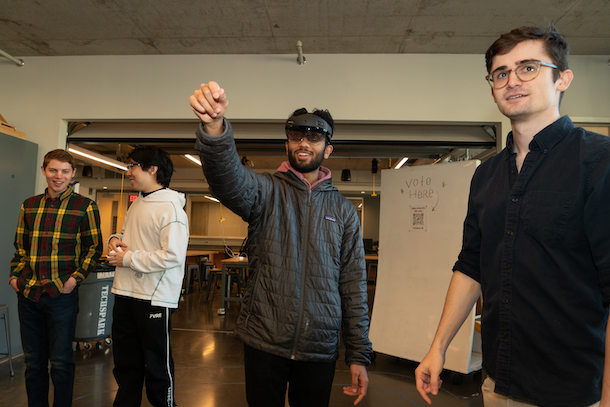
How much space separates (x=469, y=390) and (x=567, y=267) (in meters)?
3.14

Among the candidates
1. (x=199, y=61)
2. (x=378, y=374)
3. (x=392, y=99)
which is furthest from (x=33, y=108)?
(x=378, y=374)

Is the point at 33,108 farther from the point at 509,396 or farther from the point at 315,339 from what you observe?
the point at 509,396

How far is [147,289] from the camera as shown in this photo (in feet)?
7.20

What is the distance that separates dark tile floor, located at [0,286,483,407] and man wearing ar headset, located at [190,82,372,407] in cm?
183

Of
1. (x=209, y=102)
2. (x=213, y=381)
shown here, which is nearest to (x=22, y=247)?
(x=213, y=381)

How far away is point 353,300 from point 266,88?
296cm

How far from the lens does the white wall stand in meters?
3.93

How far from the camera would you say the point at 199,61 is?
4.12 meters

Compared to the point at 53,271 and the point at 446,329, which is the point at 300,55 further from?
the point at 446,329

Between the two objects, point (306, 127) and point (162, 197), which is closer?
point (306, 127)

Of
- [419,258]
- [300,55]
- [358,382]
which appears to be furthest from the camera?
[419,258]

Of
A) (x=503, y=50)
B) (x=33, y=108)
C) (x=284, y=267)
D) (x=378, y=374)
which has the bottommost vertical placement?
(x=378, y=374)

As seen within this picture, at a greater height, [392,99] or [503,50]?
[392,99]

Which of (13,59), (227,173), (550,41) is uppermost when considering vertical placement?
(13,59)
